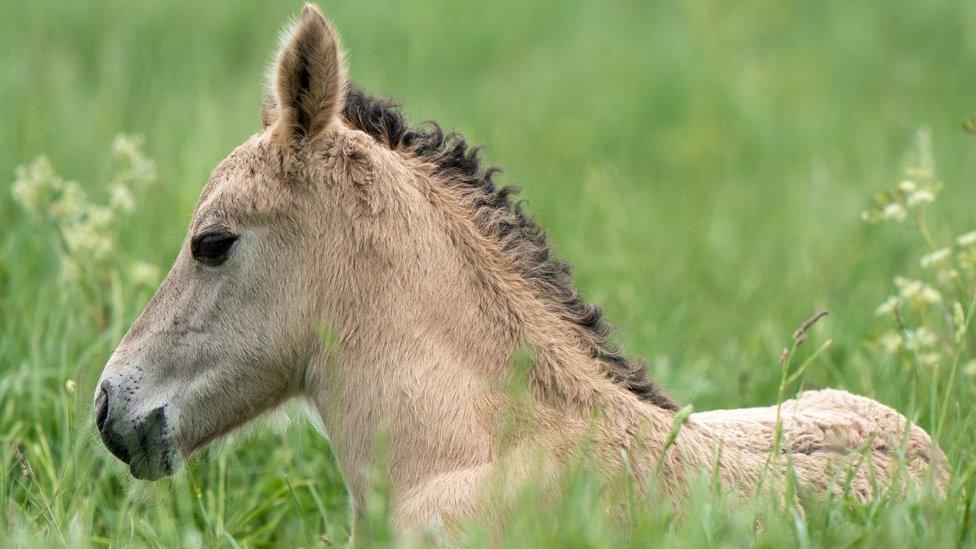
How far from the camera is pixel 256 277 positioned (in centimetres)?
388

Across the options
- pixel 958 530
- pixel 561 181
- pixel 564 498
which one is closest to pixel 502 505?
pixel 564 498

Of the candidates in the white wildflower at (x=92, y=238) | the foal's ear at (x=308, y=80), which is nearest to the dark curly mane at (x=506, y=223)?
the foal's ear at (x=308, y=80)

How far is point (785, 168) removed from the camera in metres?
10.2

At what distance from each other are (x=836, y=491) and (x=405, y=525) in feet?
4.33

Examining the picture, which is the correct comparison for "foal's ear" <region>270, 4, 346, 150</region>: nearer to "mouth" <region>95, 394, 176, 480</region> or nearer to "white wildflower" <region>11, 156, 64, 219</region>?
"mouth" <region>95, 394, 176, 480</region>

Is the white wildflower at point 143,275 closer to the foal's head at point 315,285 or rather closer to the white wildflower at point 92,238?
the white wildflower at point 92,238

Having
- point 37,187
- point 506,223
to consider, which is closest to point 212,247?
point 506,223

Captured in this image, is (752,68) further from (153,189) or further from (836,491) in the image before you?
(836,491)

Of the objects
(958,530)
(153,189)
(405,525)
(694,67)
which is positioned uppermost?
(694,67)

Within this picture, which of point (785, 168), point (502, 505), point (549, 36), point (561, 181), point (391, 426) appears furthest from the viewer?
point (549, 36)

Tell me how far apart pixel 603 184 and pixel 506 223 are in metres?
5.05

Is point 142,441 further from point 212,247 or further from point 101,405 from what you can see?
point 212,247

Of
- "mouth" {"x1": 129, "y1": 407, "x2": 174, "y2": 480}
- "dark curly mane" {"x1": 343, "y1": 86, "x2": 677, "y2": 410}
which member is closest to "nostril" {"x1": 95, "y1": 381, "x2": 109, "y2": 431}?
"mouth" {"x1": 129, "y1": 407, "x2": 174, "y2": 480}

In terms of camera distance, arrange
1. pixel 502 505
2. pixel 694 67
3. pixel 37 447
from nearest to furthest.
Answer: pixel 502 505 < pixel 37 447 < pixel 694 67
